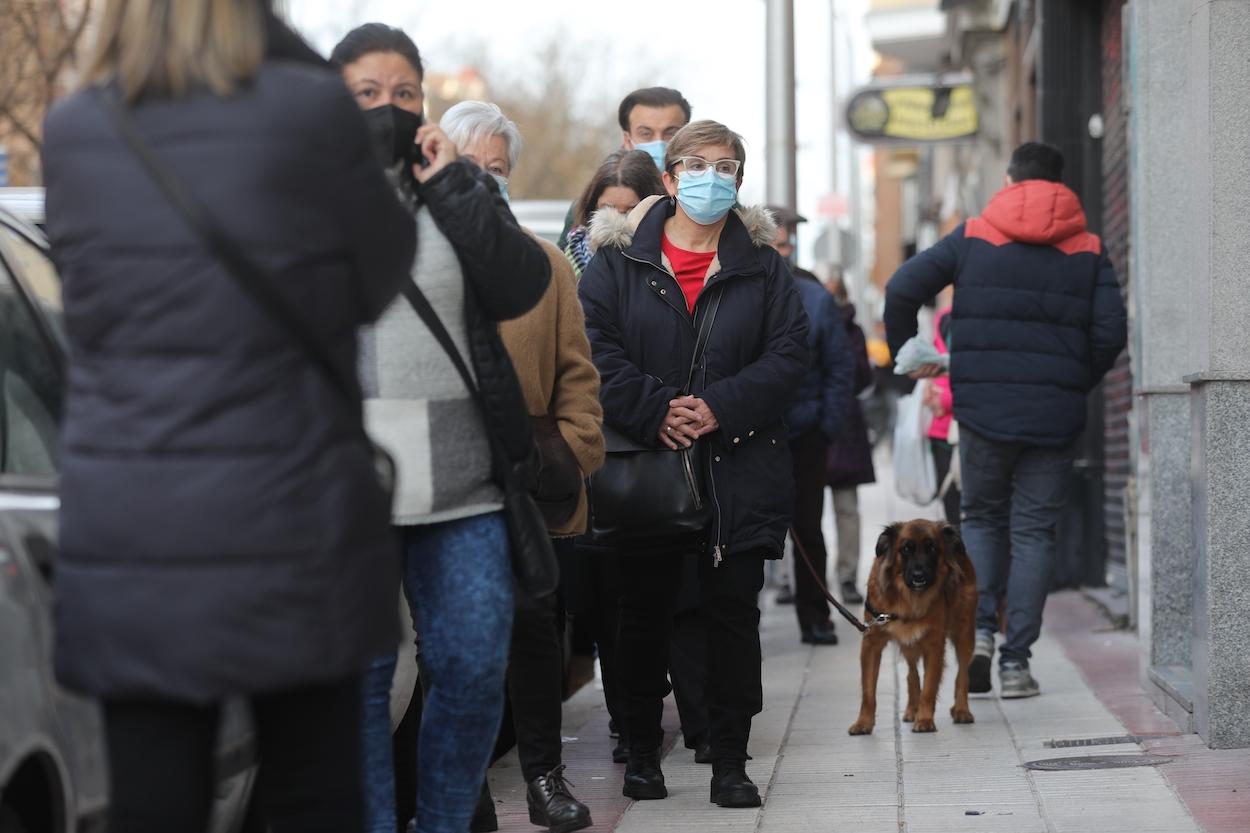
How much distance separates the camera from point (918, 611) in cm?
750

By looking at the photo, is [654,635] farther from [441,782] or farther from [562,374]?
[441,782]

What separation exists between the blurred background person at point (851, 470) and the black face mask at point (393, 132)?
722 centimetres

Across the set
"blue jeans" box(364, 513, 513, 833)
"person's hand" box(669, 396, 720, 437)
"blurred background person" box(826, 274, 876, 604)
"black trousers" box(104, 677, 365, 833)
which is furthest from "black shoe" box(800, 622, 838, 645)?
"black trousers" box(104, 677, 365, 833)

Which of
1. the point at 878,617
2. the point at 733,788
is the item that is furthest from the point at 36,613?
the point at 878,617

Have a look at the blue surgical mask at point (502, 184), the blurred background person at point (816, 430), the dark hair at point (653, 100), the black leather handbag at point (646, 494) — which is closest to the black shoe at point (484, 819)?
the black leather handbag at point (646, 494)

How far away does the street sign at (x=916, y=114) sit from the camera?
54.6ft

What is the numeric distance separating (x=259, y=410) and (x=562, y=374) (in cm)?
264

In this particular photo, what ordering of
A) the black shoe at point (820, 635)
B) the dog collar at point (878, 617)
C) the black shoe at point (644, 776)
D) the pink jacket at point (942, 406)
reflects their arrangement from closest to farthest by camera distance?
the black shoe at point (644, 776) < the dog collar at point (878, 617) < the black shoe at point (820, 635) < the pink jacket at point (942, 406)

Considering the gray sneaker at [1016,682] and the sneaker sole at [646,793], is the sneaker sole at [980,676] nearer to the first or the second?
the gray sneaker at [1016,682]

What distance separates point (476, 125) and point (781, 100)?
Result: 8211mm

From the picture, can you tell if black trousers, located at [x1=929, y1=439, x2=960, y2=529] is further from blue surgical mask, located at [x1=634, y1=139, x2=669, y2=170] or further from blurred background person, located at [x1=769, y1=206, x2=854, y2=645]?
blue surgical mask, located at [x1=634, y1=139, x2=669, y2=170]

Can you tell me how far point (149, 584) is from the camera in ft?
9.66

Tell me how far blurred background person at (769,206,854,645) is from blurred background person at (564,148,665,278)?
303 cm

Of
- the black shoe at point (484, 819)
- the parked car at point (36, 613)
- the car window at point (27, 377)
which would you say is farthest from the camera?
the black shoe at point (484, 819)
